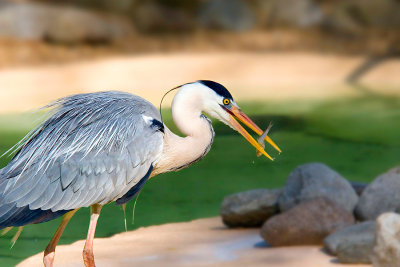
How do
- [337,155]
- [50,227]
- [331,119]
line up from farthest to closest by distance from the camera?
[331,119], [337,155], [50,227]

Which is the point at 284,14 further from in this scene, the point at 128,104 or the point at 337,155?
the point at 128,104

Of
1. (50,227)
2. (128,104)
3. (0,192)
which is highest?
(128,104)

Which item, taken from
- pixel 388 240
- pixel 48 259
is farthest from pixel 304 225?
pixel 48 259

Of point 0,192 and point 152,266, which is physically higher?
point 0,192

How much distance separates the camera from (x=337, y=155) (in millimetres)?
6836

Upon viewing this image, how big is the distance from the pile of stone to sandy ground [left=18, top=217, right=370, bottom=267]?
0.07 m

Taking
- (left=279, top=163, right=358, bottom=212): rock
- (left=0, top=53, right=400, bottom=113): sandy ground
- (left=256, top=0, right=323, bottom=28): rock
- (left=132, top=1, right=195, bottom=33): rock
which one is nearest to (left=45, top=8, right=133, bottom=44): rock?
(left=132, top=1, right=195, bottom=33): rock

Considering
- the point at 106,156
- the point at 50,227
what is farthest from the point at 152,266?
the point at 50,227

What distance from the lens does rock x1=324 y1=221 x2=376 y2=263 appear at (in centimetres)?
352

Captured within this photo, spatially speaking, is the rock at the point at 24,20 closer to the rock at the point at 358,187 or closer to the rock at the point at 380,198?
the rock at the point at 358,187

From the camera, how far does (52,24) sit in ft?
41.1

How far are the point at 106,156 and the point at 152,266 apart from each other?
0.96m

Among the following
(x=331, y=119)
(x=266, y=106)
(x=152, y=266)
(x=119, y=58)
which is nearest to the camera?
(x=152, y=266)

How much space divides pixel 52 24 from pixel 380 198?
9.37m
